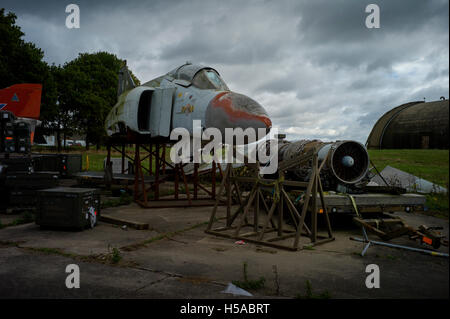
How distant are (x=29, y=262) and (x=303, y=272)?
4.46m

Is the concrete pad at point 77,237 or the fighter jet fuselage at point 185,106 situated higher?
the fighter jet fuselage at point 185,106

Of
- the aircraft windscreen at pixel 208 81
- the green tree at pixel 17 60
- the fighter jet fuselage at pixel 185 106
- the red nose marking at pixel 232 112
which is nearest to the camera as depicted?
the red nose marking at pixel 232 112

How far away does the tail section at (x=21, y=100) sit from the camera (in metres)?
19.1

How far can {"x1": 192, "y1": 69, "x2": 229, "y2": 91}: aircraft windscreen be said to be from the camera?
1058 cm

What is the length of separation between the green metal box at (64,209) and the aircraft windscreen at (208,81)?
4844 mm

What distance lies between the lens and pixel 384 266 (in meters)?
5.42

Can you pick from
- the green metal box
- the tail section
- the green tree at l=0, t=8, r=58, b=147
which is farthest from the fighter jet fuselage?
the green tree at l=0, t=8, r=58, b=147

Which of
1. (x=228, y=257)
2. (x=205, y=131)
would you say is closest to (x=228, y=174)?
(x=205, y=131)

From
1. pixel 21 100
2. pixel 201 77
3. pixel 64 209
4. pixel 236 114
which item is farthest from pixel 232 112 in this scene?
pixel 21 100

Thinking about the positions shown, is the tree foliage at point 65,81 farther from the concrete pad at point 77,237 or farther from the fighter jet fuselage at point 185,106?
the concrete pad at point 77,237

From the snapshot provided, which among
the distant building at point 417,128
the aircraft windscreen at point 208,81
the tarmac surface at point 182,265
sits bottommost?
the tarmac surface at point 182,265

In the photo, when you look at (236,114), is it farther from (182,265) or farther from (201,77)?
(182,265)

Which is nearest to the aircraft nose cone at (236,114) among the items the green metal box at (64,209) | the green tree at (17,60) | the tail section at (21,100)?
the green metal box at (64,209)
